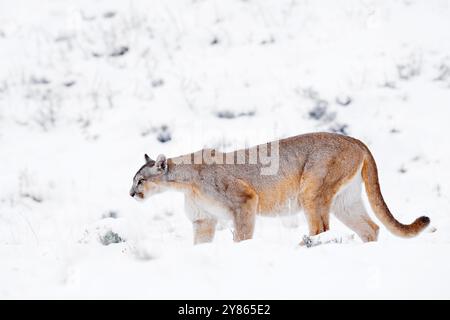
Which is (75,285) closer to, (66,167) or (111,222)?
(111,222)

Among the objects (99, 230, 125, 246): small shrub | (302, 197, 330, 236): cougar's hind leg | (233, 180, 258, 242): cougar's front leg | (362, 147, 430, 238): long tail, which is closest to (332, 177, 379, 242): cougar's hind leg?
(362, 147, 430, 238): long tail

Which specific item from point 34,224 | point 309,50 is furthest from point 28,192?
point 309,50

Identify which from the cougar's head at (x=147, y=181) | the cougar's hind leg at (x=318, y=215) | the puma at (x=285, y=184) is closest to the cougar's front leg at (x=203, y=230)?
the puma at (x=285, y=184)

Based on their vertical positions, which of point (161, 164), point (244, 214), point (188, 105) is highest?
point (188, 105)

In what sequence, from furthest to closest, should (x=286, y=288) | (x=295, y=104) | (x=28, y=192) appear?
(x=295, y=104) → (x=28, y=192) → (x=286, y=288)

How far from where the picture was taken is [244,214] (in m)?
7.17

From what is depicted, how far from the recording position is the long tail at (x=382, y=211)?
6422 mm

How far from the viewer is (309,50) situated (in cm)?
1229

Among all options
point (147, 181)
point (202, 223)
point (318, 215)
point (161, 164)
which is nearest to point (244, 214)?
point (202, 223)

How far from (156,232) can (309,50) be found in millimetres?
5576

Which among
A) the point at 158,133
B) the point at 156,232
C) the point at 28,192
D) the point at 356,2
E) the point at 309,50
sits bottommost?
the point at 156,232

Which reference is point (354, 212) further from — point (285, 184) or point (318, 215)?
point (285, 184)

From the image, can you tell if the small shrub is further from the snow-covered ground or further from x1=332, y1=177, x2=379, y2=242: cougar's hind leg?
x1=332, y1=177, x2=379, y2=242: cougar's hind leg

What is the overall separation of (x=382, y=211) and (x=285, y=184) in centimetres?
120
